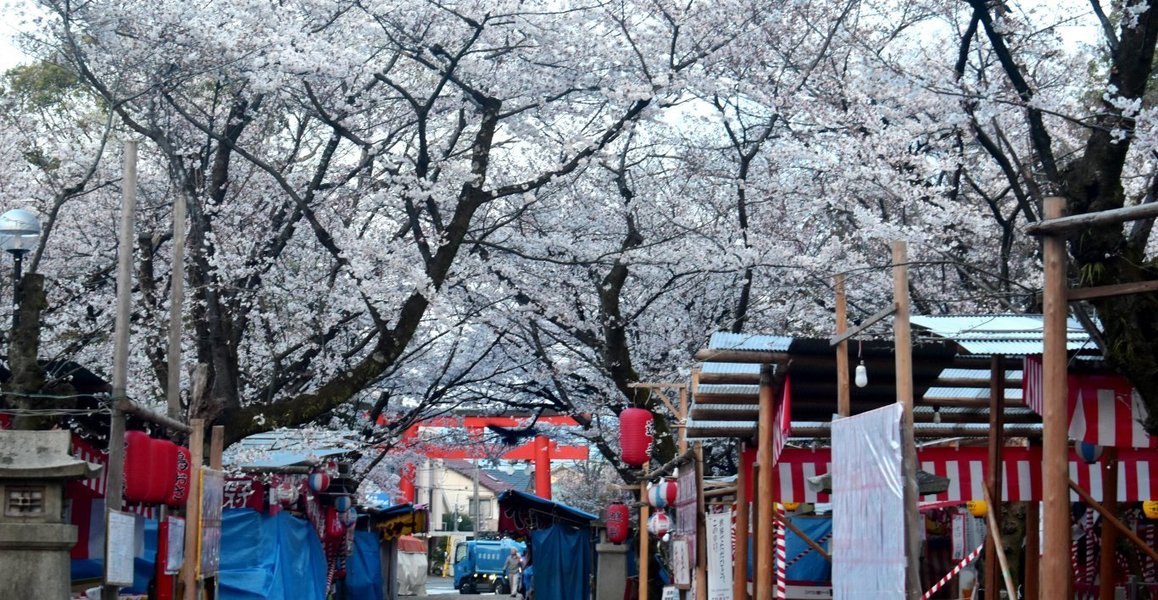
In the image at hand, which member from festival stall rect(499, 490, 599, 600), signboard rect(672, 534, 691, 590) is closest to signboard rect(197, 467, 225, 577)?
signboard rect(672, 534, 691, 590)

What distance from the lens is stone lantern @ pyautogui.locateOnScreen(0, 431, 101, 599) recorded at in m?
9.05

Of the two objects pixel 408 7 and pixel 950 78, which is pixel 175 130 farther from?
pixel 950 78

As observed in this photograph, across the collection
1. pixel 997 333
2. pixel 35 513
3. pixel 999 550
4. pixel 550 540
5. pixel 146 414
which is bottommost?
pixel 550 540

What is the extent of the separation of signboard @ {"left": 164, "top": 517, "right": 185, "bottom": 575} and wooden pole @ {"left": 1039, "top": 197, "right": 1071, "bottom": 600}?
23.9 ft

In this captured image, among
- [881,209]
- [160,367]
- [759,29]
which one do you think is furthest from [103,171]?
[881,209]

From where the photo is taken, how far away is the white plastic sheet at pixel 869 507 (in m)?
7.53

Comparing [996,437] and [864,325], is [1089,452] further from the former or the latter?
[864,325]

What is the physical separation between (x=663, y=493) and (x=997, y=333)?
9246 millimetres

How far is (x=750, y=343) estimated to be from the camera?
9.74 m

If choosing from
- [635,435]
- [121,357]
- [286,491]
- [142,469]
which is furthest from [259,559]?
[121,357]

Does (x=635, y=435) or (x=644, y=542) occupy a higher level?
(x=635, y=435)

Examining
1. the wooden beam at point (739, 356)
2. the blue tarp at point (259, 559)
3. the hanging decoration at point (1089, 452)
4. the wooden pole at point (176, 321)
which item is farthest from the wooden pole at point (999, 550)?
the blue tarp at point (259, 559)

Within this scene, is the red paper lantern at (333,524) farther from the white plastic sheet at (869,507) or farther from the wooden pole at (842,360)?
the white plastic sheet at (869,507)

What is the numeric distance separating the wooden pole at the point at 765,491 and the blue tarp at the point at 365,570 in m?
17.4
